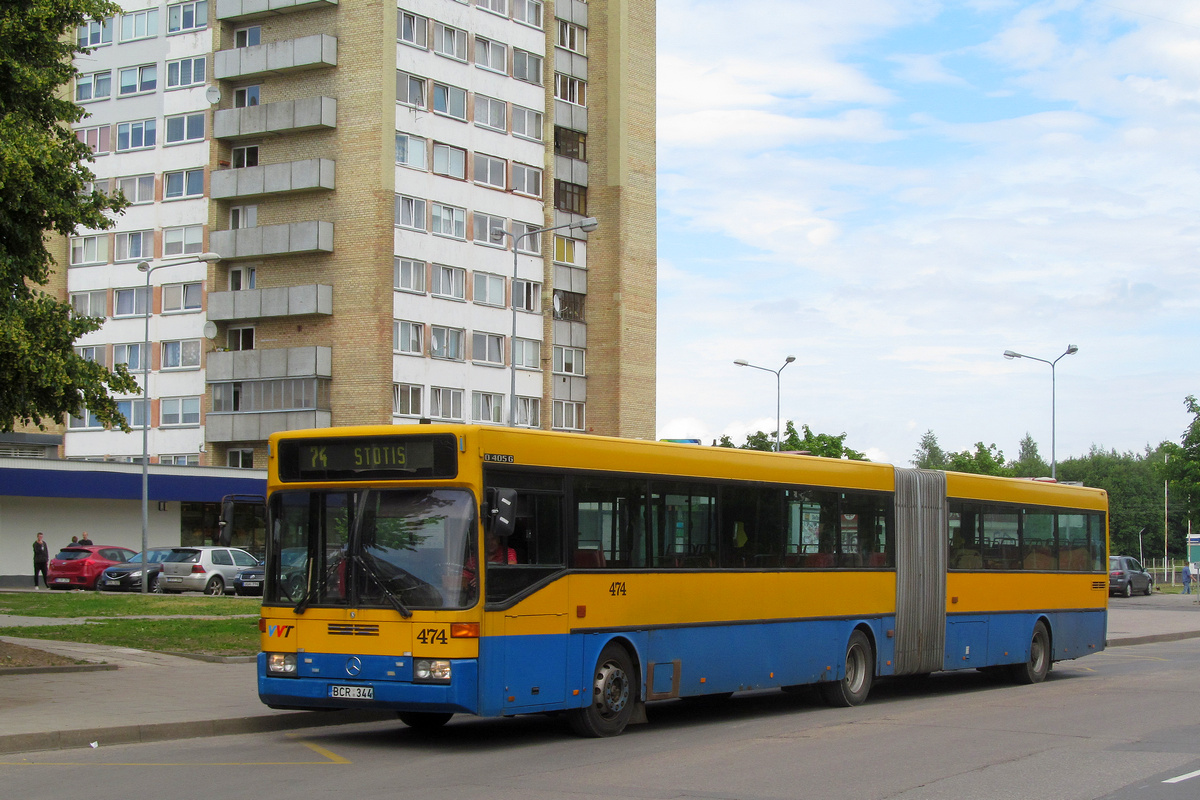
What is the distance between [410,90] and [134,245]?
15273 mm

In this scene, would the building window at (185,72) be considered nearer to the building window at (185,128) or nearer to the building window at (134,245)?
the building window at (185,128)

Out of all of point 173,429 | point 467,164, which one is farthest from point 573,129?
point 173,429

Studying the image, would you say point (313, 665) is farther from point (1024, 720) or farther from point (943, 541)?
point (943, 541)

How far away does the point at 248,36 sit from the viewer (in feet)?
208

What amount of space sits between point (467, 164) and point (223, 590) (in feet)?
83.9

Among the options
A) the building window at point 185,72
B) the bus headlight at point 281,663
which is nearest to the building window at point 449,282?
the building window at point 185,72

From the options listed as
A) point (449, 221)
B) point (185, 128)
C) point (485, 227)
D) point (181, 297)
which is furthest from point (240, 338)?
point (485, 227)

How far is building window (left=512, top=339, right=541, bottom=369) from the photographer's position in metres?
65.9

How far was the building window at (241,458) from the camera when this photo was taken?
62656 mm

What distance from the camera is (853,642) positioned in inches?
701

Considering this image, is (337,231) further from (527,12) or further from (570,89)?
(570,89)

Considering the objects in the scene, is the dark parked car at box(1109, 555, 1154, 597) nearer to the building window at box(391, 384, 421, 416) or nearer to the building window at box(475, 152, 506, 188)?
the building window at box(391, 384, 421, 416)

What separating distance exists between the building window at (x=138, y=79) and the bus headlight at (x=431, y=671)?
193ft

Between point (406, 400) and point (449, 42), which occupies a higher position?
point (449, 42)
